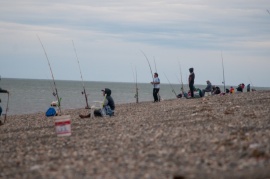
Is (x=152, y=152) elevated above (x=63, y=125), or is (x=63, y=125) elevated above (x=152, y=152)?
(x=63, y=125)

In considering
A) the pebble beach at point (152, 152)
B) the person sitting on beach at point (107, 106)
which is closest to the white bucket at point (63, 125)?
the pebble beach at point (152, 152)

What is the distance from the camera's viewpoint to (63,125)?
1273cm

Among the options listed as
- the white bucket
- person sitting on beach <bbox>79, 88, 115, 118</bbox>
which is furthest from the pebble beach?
person sitting on beach <bbox>79, 88, 115, 118</bbox>

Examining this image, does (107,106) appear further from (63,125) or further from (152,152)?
(152,152)

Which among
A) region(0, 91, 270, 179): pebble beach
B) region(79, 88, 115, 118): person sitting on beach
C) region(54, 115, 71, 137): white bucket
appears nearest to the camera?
region(0, 91, 270, 179): pebble beach

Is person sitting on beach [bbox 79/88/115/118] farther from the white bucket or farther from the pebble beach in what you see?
the white bucket

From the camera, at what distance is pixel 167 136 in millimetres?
10625

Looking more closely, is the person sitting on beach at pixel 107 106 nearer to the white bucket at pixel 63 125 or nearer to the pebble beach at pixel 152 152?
the pebble beach at pixel 152 152

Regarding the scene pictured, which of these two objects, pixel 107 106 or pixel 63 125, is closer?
pixel 63 125

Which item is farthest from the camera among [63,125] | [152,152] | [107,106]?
[107,106]

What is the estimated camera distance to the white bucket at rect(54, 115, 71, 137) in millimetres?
12688

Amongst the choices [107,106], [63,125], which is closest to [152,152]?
[63,125]

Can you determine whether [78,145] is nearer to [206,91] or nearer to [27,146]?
[27,146]

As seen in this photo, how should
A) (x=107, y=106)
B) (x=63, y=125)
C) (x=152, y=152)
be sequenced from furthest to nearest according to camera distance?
1. (x=107, y=106)
2. (x=63, y=125)
3. (x=152, y=152)
